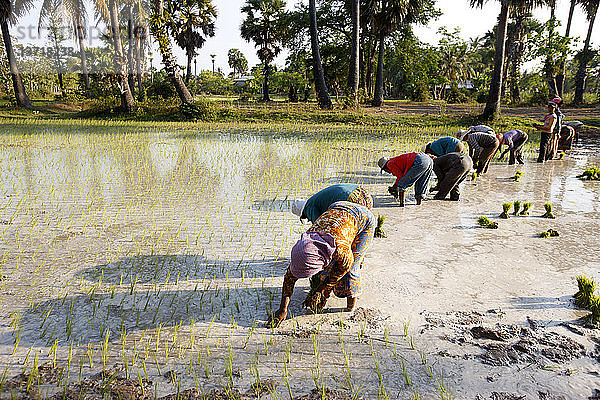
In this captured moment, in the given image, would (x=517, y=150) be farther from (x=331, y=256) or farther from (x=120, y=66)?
(x=120, y=66)

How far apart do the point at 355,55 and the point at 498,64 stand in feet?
20.7

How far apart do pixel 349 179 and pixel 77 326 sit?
564cm

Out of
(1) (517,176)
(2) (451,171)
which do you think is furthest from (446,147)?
(1) (517,176)

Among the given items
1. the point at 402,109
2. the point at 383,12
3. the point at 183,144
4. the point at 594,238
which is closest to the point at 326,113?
the point at 402,109

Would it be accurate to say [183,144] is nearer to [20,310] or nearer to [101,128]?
[101,128]

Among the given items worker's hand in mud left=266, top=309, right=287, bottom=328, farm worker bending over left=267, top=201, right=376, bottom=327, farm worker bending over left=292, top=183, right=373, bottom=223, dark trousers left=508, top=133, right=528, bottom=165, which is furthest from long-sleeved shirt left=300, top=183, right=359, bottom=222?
dark trousers left=508, top=133, right=528, bottom=165

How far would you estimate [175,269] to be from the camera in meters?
4.06

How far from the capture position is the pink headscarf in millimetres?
2635

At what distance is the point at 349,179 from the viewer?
7914mm

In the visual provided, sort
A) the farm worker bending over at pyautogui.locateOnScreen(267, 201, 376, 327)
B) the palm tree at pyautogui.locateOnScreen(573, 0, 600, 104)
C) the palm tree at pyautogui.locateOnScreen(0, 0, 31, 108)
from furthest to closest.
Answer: the palm tree at pyautogui.locateOnScreen(573, 0, 600, 104) → the palm tree at pyautogui.locateOnScreen(0, 0, 31, 108) → the farm worker bending over at pyautogui.locateOnScreen(267, 201, 376, 327)

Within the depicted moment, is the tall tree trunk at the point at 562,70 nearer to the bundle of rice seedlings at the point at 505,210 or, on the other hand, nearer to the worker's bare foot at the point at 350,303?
the bundle of rice seedlings at the point at 505,210

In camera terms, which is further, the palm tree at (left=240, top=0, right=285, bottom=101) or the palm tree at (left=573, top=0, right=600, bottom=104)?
the palm tree at (left=240, top=0, right=285, bottom=101)

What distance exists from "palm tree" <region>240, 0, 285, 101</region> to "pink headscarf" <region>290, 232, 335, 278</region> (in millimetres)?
30682

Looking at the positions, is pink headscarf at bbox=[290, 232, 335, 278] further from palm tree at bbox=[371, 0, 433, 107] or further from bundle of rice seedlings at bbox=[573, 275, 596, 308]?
palm tree at bbox=[371, 0, 433, 107]
